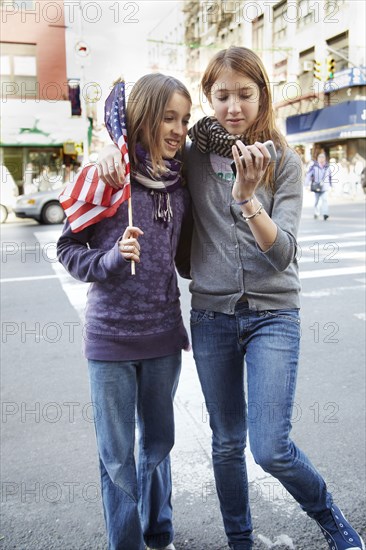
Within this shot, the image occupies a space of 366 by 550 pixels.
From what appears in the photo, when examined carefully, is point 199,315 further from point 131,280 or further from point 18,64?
point 18,64

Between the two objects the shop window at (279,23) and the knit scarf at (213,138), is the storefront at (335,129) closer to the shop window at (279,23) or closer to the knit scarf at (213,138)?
the shop window at (279,23)

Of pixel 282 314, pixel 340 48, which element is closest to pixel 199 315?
pixel 282 314

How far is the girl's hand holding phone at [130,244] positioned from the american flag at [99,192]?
15 cm

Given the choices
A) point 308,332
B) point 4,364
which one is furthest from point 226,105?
point 308,332

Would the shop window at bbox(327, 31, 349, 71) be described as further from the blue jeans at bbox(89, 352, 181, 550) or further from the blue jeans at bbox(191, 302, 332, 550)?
the blue jeans at bbox(89, 352, 181, 550)

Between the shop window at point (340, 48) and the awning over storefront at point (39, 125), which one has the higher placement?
the shop window at point (340, 48)

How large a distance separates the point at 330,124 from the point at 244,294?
31.8 metres

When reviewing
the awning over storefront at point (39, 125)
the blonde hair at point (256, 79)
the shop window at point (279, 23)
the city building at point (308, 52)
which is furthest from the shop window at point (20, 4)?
the blonde hair at point (256, 79)

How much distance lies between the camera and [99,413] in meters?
2.21

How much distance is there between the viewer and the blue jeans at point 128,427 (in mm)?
2191

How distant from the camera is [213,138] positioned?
7.18 ft

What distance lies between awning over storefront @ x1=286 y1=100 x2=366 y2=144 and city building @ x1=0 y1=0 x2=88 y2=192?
13.9 m

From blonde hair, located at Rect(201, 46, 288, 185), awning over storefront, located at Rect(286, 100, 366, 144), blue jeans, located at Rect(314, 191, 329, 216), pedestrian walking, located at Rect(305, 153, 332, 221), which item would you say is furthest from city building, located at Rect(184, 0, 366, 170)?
blonde hair, located at Rect(201, 46, 288, 185)

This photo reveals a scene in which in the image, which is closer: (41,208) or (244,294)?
(244,294)
